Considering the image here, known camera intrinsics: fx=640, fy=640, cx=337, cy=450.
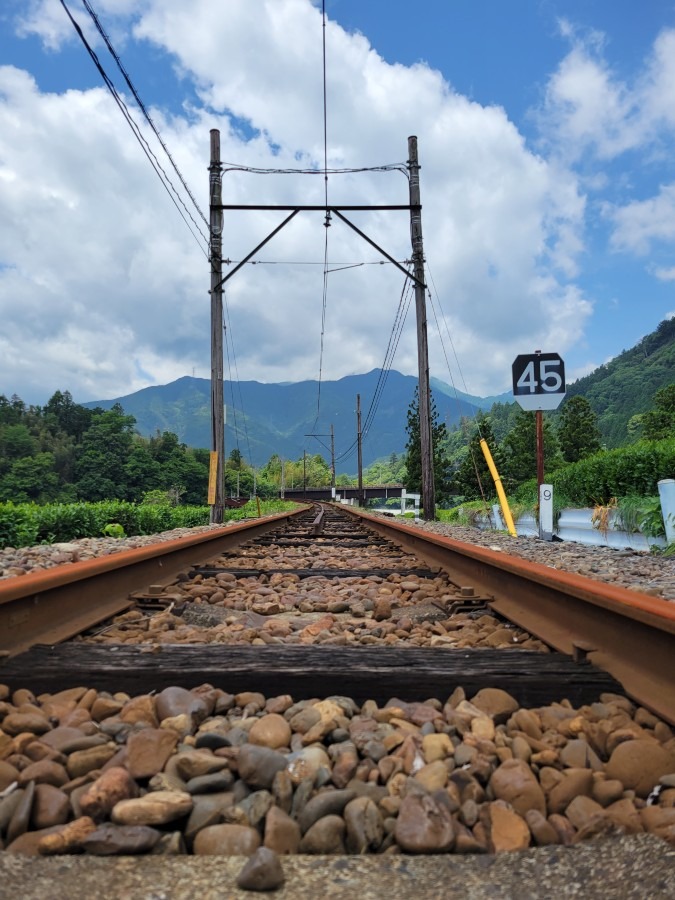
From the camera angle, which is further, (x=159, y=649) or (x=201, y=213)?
(x=201, y=213)

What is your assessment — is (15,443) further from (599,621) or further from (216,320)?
(599,621)

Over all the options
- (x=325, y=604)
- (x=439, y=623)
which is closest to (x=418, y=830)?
(x=439, y=623)

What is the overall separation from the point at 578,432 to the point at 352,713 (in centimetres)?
5474

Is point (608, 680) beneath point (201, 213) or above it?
beneath

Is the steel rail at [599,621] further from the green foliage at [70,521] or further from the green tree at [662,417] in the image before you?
the green tree at [662,417]

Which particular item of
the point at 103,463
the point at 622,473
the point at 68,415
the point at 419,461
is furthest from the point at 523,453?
the point at 68,415

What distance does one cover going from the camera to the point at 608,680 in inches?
65.6

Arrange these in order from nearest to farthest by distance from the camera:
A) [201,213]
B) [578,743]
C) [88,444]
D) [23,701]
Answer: [578,743] < [23,701] < [201,213] < [88,444]

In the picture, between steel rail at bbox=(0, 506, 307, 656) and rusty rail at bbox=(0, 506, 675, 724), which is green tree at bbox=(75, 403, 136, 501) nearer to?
steel rail at bbox=(0, 506, 307, 656)

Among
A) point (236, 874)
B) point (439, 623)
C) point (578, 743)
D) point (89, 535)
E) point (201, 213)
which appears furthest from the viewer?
point (201, 213)

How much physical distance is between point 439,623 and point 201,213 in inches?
482

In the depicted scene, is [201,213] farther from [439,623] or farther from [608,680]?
[608,680]

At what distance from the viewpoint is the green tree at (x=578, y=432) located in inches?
2041

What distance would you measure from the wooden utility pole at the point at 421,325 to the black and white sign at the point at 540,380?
21.4ft
